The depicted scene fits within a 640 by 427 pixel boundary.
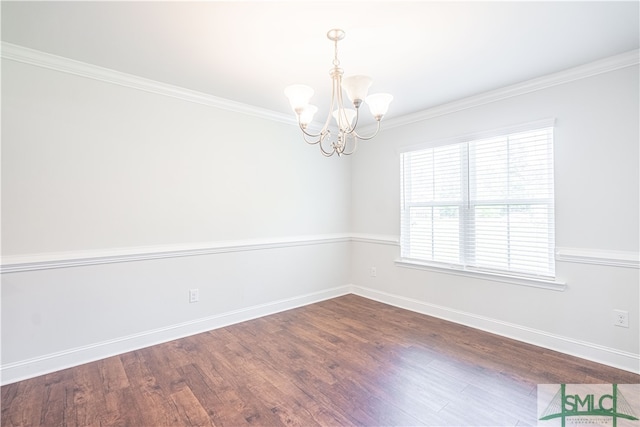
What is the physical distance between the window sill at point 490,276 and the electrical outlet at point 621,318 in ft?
1.15

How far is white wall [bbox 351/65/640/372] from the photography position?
228cm

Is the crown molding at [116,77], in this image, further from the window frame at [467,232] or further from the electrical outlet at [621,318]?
the electrical outlet at [621,318]

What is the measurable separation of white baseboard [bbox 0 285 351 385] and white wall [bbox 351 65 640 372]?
2.15m

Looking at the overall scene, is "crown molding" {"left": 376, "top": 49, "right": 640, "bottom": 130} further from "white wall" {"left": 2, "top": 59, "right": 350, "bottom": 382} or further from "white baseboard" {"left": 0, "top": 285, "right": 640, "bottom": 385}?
"white baseboard" {"left": 0, "top": 285, "right": 640, "bottom": 385}

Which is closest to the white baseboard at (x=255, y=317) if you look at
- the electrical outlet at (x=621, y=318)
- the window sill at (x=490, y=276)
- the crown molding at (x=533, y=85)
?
the electrical outlet at (x=621, y=318)

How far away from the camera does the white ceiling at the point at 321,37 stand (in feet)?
5.76

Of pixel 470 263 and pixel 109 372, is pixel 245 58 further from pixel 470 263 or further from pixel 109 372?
pixel 470 263

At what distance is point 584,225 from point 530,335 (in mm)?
1086

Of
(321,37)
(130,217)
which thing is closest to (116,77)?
(130,217)

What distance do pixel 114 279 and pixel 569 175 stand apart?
3.97m

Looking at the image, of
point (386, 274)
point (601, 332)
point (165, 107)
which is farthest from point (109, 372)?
point (601, 332)

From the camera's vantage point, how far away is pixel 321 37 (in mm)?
2025

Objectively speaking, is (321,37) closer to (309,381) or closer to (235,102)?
(235,102)

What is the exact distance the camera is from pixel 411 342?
2756 mm
